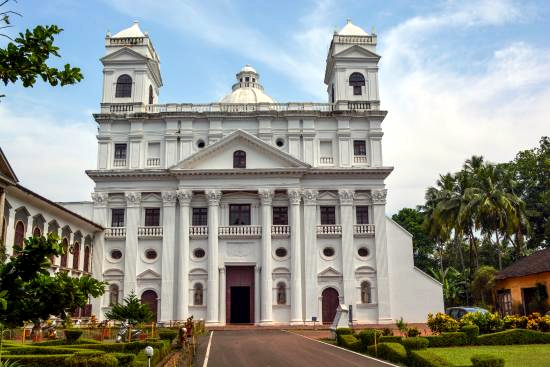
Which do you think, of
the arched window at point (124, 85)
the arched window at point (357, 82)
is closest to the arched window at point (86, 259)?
the arched window at point (124, 85)

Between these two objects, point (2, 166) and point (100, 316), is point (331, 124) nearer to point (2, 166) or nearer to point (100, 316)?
point (100, 316)

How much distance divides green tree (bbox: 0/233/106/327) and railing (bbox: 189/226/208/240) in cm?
3248

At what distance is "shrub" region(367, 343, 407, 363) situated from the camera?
1745 cm

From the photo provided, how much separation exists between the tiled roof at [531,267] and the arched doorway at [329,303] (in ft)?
39.8

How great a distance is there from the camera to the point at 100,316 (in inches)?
1494

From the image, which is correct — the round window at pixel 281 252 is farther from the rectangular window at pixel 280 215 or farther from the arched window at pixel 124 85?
the arched window at pixel 124 85

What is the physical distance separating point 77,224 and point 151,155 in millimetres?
8270

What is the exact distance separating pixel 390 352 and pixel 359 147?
2527 cm

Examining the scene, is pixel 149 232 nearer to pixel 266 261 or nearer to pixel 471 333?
pixel 266 261

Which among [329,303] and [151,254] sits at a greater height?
[151,254]

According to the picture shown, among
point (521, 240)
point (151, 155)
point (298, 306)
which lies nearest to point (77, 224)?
point (151, 155)

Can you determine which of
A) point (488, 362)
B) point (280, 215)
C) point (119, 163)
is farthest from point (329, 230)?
point (488, 362)

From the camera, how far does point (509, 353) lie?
18984mm

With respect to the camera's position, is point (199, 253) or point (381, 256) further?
point (199, 253)
